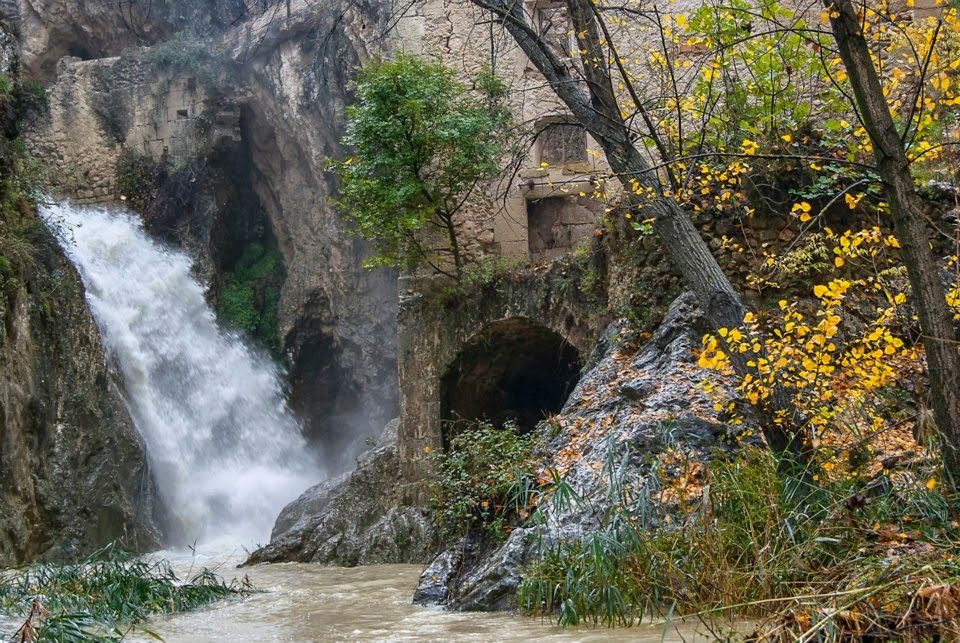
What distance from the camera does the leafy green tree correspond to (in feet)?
40.4

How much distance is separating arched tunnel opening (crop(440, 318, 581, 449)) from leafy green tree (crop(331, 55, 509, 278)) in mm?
1128

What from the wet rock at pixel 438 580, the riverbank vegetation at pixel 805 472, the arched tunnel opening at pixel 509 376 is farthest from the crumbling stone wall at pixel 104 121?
the riverbank vegetation at pixel 805 472

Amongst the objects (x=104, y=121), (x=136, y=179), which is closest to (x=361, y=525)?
(x=136, y=179)

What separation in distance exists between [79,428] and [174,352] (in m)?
4.01

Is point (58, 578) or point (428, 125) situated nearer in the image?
point (58, 578)

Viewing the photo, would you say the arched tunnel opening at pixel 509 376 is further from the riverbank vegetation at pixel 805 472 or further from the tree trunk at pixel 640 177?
the tree trunk at pixel 640 177

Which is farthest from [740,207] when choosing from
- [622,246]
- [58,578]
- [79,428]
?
[79,428]

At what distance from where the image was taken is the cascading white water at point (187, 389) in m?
16.0

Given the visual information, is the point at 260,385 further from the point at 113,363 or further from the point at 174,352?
the point at 113,363

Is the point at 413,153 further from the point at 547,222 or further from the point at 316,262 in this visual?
the point at 316,262

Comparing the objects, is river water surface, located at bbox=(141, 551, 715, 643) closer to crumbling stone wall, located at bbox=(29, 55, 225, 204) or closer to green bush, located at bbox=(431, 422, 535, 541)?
green bush, located at bbox=(431, 422, 535, 541)

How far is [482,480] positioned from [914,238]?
18.0 feet

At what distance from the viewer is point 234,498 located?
53.8ft

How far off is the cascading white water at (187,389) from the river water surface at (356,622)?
7.03 m
